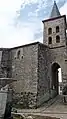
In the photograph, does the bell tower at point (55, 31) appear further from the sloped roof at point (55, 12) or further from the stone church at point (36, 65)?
the sloped roof at point (55, 12)

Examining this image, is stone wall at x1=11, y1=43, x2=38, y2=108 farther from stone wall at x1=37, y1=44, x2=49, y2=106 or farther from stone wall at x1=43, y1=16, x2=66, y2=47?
stone wall at x1=43, y1=16, x2=66, y2=47

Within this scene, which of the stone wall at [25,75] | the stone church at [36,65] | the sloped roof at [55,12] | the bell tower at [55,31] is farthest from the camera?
the sloped roof at [55,12]

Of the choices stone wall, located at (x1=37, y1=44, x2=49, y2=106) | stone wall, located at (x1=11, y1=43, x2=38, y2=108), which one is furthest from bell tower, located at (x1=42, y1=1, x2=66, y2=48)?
stone wall, located at (x1=11, y1=43, x2=38, y2=108)

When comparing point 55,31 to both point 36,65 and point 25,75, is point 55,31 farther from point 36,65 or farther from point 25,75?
point 25,75

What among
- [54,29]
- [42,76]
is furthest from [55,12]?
[42,76]

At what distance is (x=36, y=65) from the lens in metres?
19.8

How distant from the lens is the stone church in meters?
19.3

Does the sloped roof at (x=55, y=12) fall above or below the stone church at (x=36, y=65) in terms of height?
above

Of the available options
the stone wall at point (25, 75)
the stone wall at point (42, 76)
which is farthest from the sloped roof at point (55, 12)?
the stone wall at point (25, 75)

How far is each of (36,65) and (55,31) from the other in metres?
7.58

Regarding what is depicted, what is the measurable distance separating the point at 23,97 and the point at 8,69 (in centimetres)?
497

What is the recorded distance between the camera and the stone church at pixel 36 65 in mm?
19312

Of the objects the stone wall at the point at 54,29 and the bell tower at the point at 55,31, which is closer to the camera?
the stone wall at the point at 54,29

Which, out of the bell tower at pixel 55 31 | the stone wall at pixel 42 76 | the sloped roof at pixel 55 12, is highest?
the sloped roof at pixel 55 12
